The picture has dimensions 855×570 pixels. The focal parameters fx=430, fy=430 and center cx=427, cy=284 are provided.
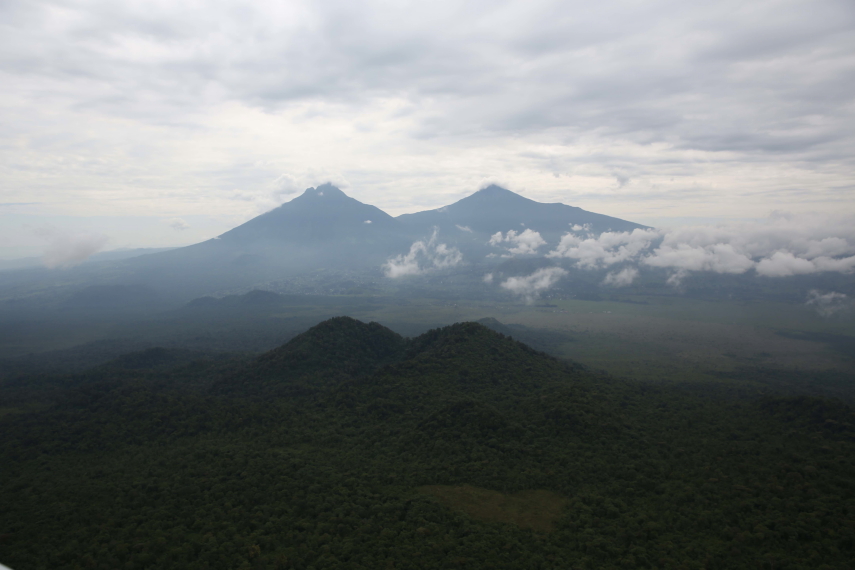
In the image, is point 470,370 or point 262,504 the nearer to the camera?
point 262,504

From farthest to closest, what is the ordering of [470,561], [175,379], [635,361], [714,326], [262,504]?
[714,326]
[635,361]
[175,379]
[262,504]
[470,561]

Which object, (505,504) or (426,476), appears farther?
(426,476)

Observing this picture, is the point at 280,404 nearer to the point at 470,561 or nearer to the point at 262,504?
the point at 262,504

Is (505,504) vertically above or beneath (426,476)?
beneath

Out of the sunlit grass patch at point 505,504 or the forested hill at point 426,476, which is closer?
A: the forested hill at point 426,476

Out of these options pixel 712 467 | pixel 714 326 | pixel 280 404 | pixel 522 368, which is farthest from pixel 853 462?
pixel 714 326

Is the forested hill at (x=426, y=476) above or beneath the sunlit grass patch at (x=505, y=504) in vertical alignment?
above
